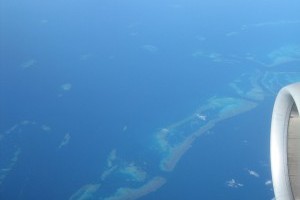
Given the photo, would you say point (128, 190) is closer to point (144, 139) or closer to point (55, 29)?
point (144, 139)

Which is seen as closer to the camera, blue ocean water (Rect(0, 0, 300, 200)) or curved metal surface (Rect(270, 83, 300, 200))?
curved metal surface (Rect(270, 83, 300, 200))

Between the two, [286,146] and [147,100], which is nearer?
[286,146]

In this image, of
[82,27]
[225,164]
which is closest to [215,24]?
[82,27]

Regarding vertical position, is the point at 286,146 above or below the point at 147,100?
above

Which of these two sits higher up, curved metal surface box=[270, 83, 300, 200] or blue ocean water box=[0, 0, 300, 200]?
curved metal surface box=[270, 83, 300, 200]
